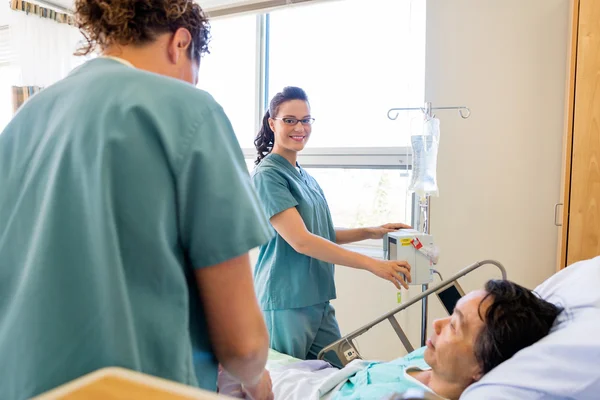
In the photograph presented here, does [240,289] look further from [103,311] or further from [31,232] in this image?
[31,232]

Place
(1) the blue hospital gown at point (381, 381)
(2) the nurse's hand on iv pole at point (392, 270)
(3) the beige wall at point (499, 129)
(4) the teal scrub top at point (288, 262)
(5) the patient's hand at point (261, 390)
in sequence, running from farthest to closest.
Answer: (3) the beige wall at point (499, 129) < (4) the teal scrub top at point (288, 262) < (2) the nurse's hand on iv pole at point (392, 270) < (1) the blue hospital gown at point (381, 381) < (5) the patient's hand at point (261, 390)

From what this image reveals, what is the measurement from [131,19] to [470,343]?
1.11 metres

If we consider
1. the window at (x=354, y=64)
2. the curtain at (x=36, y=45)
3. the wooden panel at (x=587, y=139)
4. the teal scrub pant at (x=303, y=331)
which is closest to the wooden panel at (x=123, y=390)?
the teal scrub pant at (x=303, y=331)

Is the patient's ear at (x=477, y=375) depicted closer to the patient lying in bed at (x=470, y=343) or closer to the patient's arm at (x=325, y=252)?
the patient lying in bed at (x=470, y=343)

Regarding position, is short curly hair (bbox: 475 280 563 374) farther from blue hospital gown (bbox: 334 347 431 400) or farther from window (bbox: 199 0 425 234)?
window (bbox: 199 0 425 234)

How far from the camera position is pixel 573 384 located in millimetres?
990

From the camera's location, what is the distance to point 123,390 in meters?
0.37

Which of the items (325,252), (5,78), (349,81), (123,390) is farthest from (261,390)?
(5,78)

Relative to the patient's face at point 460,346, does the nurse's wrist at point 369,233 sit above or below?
above

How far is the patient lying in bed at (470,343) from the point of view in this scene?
1.21 m

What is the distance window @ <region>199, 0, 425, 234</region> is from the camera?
2582 millimetres

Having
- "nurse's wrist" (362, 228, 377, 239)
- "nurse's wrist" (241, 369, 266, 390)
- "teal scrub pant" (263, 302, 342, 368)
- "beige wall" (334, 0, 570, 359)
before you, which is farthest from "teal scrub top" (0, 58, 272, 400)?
"beige wall" (334, 0, 570, 359)

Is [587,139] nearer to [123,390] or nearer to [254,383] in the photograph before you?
[254,383]

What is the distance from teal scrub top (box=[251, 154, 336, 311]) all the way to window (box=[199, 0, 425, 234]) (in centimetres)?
88
